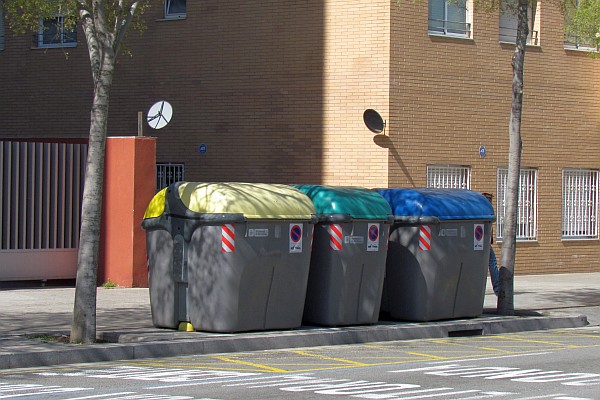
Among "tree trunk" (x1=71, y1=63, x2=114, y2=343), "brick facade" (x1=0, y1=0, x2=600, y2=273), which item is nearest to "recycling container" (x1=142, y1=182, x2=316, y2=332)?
"tree trunk" (x1=71, y1=63, x2=114, y2=343)

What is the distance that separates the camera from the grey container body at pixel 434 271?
14.6m

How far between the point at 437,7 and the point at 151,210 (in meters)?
10.7

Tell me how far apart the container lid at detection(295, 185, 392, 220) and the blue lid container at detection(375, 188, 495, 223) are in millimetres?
440

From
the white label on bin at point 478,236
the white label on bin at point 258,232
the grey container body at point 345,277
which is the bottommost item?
the grey container body at point 345,277

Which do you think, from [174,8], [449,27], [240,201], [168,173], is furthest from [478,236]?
[174,8]

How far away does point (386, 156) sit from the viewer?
21688mm

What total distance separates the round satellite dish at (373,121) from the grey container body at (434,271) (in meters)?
6.69

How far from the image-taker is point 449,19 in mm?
22703

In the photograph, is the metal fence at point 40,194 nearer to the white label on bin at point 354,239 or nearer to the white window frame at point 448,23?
the white label on bin at point 354,239

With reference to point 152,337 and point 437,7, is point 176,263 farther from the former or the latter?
point 437,7

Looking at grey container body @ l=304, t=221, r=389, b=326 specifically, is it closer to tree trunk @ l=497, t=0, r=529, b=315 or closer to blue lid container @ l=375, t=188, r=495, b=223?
blue lid container @ l=375, t=188, r=495, b=223

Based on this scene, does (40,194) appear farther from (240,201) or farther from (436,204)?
(436,204)

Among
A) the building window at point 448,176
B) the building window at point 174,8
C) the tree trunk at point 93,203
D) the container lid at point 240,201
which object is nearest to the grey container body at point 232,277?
the container lid at point 240,201

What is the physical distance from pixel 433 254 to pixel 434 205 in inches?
25.2
